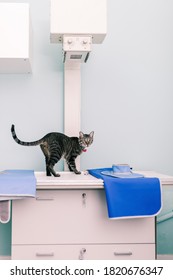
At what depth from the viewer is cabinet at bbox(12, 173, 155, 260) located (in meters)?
1.76

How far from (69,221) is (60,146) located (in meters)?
0.50

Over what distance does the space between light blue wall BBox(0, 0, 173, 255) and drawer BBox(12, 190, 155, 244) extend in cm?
63

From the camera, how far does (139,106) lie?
246cm

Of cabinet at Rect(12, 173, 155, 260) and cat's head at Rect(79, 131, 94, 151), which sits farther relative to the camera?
cat's head at Rect(79, 131, 94, 151)

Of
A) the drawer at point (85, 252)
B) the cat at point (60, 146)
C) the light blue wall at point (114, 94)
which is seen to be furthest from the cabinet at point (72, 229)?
the light blue wall at point (114, 94)

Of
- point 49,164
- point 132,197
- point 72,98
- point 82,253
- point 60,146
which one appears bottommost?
point 82,253

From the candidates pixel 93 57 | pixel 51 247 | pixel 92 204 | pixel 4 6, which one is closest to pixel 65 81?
pixel 93 57

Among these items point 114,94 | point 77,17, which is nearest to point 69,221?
point 114,94

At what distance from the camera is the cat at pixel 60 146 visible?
2.03 m

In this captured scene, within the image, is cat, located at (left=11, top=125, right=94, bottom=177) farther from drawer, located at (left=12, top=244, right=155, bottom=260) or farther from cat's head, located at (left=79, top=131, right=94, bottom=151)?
drawer, located at (left=12, top=244, right=155, bottom=260)

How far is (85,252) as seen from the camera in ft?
5.81

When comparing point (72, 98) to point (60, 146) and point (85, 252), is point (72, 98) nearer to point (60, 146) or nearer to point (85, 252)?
point (60, 146)

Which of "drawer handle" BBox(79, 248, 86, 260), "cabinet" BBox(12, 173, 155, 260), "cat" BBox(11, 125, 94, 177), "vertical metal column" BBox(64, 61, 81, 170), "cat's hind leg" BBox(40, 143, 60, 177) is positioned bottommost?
"drawer handle" BBox(79, 248, 86, 260)

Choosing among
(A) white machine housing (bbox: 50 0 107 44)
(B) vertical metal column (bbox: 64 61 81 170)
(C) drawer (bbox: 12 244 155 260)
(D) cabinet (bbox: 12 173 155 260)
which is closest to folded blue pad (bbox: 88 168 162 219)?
(D) cabinet (bbox: 12 173 155 260)
